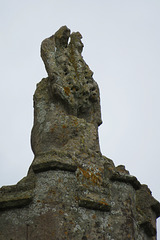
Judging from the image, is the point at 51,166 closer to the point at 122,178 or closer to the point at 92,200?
the point at 92,200

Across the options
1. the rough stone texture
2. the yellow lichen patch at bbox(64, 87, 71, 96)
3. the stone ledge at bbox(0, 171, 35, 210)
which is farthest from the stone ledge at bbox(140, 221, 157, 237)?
the yellow lichen patch at bbox(64, 87, 71, 96)

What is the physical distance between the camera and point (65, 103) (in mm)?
8562

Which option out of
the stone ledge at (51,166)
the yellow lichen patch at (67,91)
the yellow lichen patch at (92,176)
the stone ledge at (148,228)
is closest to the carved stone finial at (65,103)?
the yellow lichen patch at (67,91)

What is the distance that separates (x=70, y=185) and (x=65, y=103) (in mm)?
2027

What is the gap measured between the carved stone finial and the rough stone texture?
0.02 m

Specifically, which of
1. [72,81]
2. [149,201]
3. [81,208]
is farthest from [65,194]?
[72,81]

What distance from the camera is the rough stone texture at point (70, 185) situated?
6762mm

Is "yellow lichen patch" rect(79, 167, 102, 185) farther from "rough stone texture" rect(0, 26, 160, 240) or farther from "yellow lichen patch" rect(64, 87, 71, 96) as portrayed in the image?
"yellow lichen patch" rect(64, 87, 71, 96)

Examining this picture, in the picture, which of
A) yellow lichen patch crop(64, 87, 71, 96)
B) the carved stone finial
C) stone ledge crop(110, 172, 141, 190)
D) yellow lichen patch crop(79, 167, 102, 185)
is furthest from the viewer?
yellow lichen patch crop(64, 87, 71, 96)

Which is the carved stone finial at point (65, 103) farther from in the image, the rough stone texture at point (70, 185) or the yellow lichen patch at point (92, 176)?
the yellow lichen patch at point (92, 176)

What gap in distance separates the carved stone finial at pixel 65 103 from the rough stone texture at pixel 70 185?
17 millimetres

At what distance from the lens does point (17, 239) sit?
670 cm

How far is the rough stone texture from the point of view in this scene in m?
6.76

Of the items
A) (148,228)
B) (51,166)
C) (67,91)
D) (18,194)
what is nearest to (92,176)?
(51,166)
